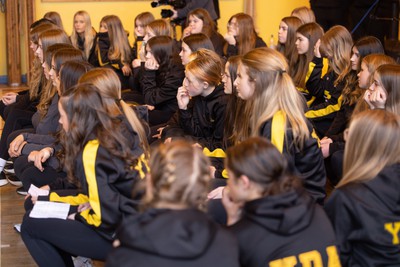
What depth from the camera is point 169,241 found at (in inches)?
71.3

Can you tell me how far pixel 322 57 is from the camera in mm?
4641

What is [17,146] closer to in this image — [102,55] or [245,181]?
[245,181]

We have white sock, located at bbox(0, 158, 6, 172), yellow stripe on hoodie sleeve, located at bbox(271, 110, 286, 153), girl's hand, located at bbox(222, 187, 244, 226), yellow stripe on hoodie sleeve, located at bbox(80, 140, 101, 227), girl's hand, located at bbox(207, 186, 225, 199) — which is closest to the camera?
girl's hand, located at bbox(222, 187, 244, 226)

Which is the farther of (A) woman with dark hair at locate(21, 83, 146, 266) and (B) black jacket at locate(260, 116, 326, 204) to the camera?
(B) black jacket at locate(260, 116, 326, 204)

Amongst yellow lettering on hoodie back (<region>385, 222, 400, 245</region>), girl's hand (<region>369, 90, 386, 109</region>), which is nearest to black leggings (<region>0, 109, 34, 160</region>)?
girl's hand (<region>369, 90, 386, 109</region>)

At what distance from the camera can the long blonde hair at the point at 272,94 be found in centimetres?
284

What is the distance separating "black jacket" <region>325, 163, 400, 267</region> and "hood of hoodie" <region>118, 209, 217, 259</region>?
59 cm

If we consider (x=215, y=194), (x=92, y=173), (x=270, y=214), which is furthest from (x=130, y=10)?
(x=270, y=214)

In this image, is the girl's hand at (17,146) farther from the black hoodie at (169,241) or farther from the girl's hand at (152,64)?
the black hoodie at (169,241)

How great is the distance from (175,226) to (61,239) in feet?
3.29

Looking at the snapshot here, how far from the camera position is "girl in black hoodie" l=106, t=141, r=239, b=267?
1817mm

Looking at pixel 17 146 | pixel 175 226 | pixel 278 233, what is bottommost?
pixel 17 146

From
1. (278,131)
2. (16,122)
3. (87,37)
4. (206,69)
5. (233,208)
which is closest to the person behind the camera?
(233,208)

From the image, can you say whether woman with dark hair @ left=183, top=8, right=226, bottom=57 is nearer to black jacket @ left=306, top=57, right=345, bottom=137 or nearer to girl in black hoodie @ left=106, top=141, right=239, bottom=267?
black jacket @ left=306, top=57, right=345, bottom=137
